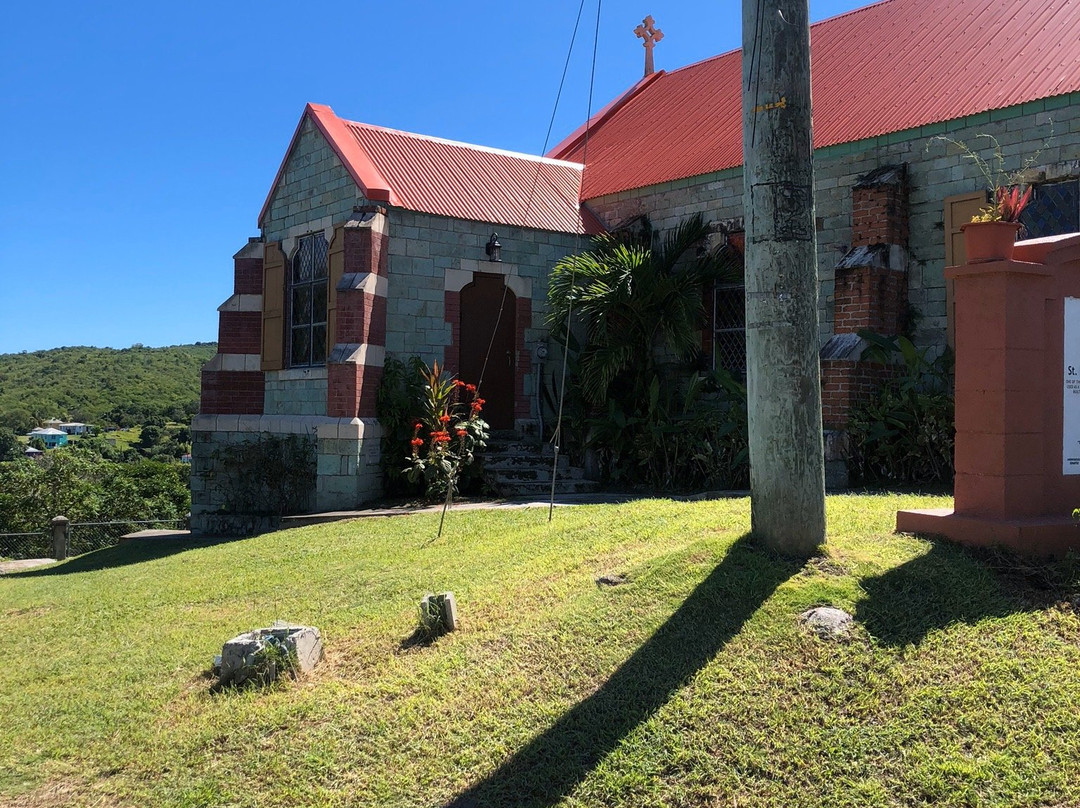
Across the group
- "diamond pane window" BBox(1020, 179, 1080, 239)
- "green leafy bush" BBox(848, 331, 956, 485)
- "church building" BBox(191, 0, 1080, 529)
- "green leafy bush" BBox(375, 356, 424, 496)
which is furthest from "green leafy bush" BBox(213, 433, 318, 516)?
"diamond pane window" BBox(1020, 179, 1080, 239)

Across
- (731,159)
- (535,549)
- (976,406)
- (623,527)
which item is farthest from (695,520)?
(731,159)

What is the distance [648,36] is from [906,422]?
13056 millimetres

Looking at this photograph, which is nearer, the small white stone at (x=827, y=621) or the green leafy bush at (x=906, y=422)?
the small white stone at (x=827, y=621)

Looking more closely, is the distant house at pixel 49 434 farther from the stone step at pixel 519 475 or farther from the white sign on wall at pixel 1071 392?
the white sign on wall at pixel 1071 392

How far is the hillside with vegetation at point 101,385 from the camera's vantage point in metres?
49.3

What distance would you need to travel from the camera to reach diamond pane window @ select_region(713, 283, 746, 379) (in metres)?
13.6

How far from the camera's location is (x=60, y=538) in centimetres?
1476

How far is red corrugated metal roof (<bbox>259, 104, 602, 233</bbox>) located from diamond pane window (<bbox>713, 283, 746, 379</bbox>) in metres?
2.58

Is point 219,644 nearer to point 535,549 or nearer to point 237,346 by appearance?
point 535,549

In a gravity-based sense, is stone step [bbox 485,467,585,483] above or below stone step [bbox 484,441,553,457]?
below

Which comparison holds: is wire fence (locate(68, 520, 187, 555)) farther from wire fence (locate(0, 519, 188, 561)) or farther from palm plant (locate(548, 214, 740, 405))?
palm plant (locate(548, 214, 740, 405))

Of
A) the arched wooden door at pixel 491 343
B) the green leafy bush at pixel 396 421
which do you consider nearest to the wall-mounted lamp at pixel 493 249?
the arched wooden door at pixel 491 343

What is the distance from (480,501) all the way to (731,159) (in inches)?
238

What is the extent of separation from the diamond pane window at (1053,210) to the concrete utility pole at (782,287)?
579cm
